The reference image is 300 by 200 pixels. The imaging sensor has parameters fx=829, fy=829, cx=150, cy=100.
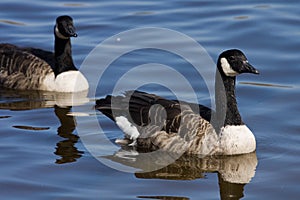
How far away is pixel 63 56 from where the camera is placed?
1616 cm

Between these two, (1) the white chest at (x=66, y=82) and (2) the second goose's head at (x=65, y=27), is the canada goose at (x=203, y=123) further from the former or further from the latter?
(2) the second goose's head at (x=65, y=27)

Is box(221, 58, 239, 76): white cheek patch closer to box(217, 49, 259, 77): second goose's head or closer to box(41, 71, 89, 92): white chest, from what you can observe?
box(217, 49, 259, 77): second goose's head

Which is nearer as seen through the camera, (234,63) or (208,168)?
(208,168)

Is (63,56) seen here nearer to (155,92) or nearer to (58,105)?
(58,105)

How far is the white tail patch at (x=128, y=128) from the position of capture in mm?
12750

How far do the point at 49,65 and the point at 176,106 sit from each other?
4.79 m

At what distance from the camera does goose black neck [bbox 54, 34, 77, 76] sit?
53.0ft

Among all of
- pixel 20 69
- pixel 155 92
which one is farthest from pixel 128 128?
pixel 20 69

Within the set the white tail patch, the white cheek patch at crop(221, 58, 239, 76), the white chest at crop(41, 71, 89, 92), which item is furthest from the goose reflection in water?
the white cheek patch at crop(221, 58, 239, 76)

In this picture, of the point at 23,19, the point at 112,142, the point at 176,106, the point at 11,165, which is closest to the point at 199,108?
the point at 176,106

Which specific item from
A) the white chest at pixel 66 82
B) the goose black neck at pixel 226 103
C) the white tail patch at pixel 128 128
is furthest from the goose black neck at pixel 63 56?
the goose black neck at pixel 226 103

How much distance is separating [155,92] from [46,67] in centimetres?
247

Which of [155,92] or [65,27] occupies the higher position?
[65,27]

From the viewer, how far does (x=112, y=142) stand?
12992mm
